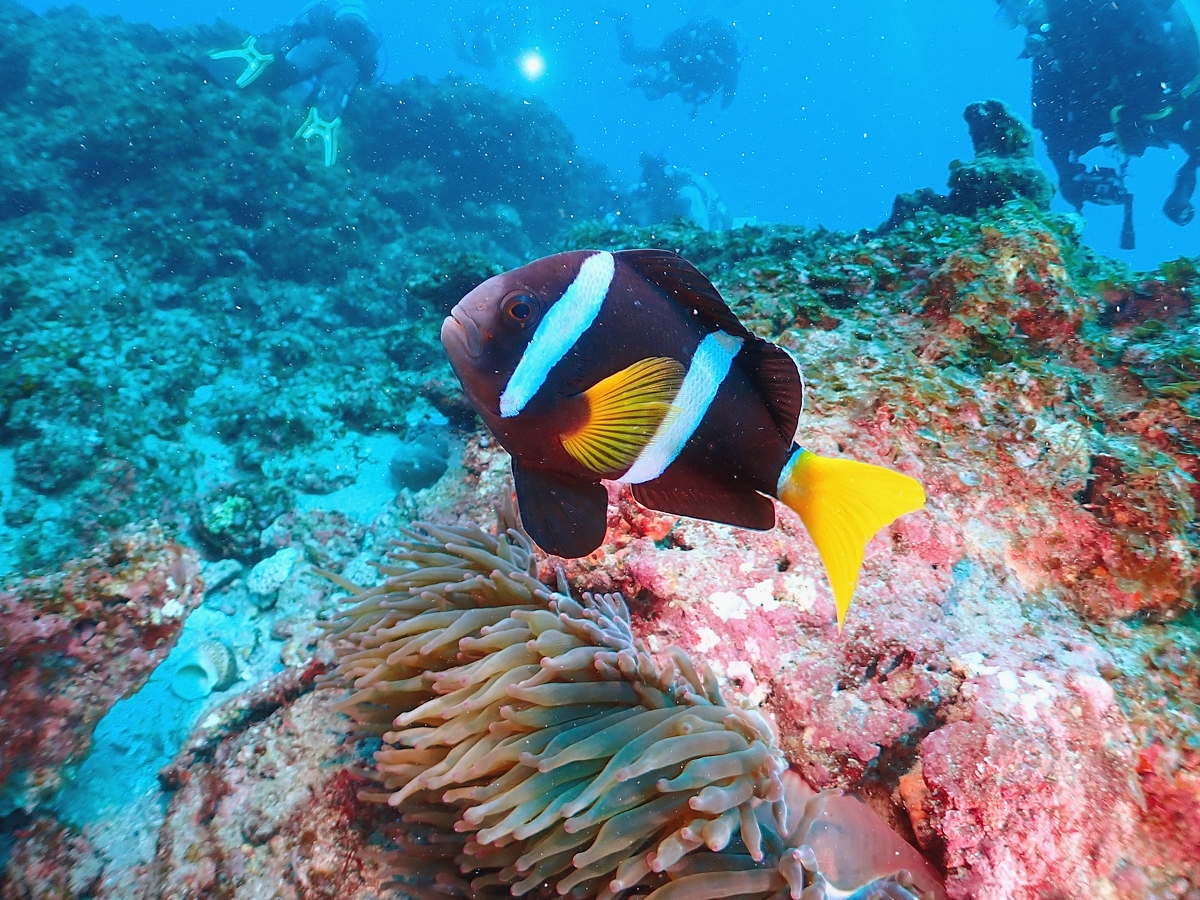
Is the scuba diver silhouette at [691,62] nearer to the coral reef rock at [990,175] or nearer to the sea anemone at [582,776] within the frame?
the coral reef rock at [990,175]

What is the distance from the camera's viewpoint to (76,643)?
8.84 feet

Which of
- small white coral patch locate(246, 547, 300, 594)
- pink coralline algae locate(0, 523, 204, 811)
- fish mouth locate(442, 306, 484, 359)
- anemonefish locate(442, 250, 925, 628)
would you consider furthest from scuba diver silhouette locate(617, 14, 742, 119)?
fish mouth locate(442, 306, 484, 359)

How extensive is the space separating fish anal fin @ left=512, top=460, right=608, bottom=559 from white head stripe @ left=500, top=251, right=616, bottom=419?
16cm

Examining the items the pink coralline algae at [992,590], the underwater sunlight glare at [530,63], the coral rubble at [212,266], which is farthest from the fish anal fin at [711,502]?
the underwater sunlight glare at [530,63]

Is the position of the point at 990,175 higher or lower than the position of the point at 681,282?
higher

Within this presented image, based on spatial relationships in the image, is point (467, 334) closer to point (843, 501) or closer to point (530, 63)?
point (843, 501)

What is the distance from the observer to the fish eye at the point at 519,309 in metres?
0.94

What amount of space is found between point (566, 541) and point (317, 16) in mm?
16681

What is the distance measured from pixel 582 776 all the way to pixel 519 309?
1202 millimetres

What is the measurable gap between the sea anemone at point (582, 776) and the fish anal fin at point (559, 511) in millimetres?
645

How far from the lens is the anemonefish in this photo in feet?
3.05

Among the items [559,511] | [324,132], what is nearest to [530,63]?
[324,132]

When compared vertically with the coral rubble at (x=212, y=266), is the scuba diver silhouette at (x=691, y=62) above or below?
above

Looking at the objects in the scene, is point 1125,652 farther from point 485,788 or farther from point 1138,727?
point 485,788
